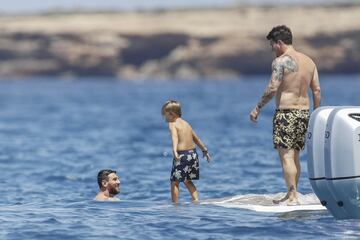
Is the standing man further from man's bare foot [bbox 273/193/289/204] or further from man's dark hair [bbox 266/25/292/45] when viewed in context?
man's bare foot [bbox 273/193/289/204]

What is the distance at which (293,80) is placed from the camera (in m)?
12.6

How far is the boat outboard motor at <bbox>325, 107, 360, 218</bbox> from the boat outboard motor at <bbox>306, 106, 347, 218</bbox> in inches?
2.6

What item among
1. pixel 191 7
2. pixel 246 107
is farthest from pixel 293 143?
pixel 191 7

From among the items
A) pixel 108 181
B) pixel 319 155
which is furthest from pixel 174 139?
pixel 319 155

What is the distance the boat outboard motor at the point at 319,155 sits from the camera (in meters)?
11.6

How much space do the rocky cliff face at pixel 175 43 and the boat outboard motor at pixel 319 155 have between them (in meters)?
122

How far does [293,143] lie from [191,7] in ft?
524

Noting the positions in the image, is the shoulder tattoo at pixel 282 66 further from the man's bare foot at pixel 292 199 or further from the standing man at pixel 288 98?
the man's bare foot at pixel 292 199

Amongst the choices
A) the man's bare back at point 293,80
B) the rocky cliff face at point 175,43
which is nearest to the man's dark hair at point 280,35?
the man's bare back at point 293,80

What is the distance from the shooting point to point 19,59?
153000 mm

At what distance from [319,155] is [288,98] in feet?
3.97

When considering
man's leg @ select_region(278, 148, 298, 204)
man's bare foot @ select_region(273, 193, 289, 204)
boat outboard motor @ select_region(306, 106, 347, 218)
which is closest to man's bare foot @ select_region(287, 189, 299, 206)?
man's bare foot @ select_region(273, 193, 289, 204)

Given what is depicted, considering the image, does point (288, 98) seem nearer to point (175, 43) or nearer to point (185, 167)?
point (185, 167)

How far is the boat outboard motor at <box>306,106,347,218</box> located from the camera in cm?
1163
